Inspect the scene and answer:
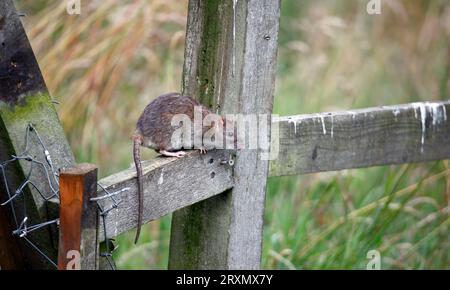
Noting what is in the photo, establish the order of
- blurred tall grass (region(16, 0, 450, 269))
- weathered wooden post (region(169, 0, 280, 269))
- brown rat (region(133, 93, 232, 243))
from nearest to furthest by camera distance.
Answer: weathered wooden post (region(169, 0, 280, 269)) < brown rat (region(133, 93, 232, 243)) < blurred tall grass (region(16, 0, 450, 269))

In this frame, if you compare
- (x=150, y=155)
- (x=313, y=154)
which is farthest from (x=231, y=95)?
(x=150, y=155)

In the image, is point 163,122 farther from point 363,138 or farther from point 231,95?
point 363,138

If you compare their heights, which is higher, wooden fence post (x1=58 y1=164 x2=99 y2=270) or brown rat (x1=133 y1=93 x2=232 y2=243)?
brown rat (x1=133 y1=93 x2=232 y2=243)

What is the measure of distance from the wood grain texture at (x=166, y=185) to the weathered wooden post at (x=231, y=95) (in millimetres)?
83

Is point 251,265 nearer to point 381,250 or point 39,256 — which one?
point 39,256

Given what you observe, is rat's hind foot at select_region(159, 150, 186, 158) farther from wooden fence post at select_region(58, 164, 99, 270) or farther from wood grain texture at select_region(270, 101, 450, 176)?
wooden fence post at select_region(58, 164, 99, 270)

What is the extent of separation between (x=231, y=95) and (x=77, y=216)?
72cm

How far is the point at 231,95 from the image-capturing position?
2.17m

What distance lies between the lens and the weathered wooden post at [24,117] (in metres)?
1.73

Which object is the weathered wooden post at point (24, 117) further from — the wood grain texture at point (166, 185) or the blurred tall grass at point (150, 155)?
the blurred tall grass at point (150, 155)

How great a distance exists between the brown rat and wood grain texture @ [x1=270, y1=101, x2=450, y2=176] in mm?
320

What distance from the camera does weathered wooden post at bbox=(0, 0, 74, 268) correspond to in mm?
1726

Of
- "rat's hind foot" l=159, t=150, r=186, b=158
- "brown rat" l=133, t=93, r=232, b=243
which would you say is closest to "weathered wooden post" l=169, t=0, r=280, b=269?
"brown rat" l=133, t=93, r=232, b=243
